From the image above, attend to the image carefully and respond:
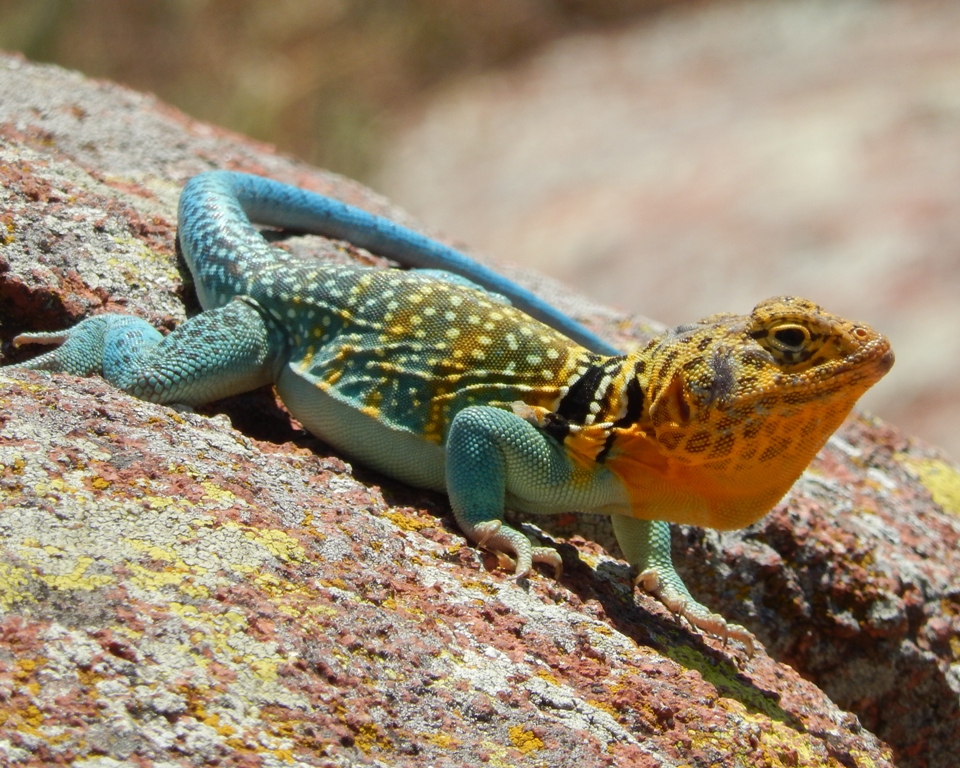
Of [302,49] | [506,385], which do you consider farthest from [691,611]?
[302,49]

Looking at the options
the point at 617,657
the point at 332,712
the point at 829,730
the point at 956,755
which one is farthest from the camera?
the point at 956,755

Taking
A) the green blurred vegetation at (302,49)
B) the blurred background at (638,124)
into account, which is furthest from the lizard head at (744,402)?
the green blurred vegetation at (302,49)

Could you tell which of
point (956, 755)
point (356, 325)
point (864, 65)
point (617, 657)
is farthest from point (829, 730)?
point (864, 65)

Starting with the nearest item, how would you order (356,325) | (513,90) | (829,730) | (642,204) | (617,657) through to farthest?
(617,657) < (829,730) < (356,325) < (642,204) < (513,90)

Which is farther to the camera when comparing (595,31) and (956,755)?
(595,31)

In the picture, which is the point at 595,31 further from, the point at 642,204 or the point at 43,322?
A: the point at 43,322

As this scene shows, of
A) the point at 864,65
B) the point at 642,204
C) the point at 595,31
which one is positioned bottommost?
the point at 642,204

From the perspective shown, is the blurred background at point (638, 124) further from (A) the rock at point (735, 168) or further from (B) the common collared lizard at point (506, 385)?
(B) the common collared lizard at point (506, 385)

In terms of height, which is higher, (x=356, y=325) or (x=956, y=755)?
(x=356, y=325)
